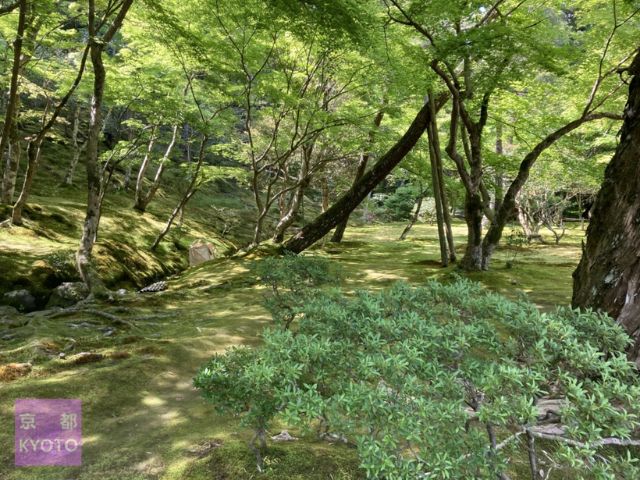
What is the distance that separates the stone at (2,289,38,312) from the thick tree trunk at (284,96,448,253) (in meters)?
6.11

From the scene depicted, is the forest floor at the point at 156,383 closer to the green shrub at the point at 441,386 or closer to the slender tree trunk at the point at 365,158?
the green shrub at the point at 441,386

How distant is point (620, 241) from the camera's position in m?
3.85

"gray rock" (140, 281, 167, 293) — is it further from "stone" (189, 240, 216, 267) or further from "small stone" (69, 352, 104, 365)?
"small stone" (69, 352, 104, 365)

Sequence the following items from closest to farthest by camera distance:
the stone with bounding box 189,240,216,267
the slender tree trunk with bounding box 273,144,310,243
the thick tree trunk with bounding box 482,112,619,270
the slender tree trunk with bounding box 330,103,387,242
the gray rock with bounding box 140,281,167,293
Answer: the thick tree trunk with bounding box 482,112,619,270 < the gray rock with bounding box 140,281,167,293 < the slender tree trunk with bounding box 273,144,310,243 < the slender tree trunk with bounding box 330,103,387,242 < the stone with bounding box 189,240,216,267

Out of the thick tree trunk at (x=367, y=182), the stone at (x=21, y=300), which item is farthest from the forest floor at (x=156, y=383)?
the thick tree trunk at (x=367, y=182)

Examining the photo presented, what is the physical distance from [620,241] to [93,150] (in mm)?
7994

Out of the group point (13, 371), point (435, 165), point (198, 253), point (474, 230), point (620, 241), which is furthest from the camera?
point (198, 253)

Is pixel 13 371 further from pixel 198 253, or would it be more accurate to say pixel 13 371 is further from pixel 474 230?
pixel 198 253

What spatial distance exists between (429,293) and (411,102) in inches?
443

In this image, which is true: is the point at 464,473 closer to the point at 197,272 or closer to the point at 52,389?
the point at 52,389

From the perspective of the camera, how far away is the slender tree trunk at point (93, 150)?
6.62 m

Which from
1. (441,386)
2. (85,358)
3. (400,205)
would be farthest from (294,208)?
(400,205)

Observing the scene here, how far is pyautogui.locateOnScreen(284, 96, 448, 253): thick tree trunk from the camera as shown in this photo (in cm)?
1052

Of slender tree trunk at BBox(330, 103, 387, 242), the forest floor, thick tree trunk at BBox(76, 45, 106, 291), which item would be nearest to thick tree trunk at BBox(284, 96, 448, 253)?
slender tree trunk at BBox(330, 103, 387, 242)
